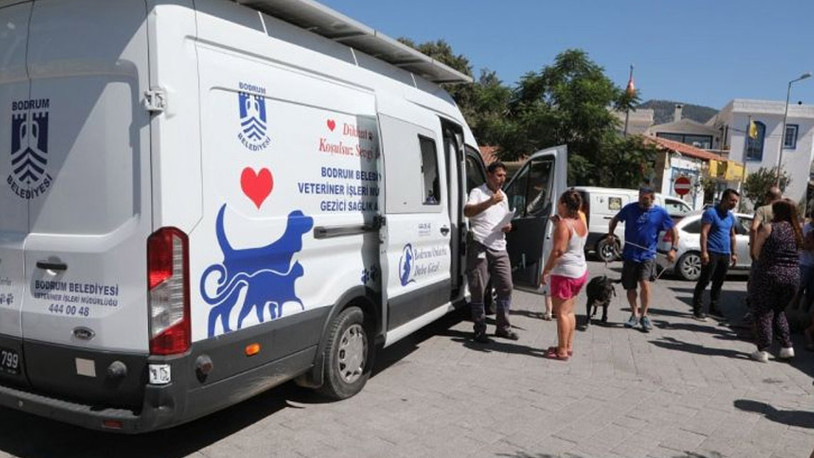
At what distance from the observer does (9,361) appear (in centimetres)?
344

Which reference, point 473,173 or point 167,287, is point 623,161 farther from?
point 167,287

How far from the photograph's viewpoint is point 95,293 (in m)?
3.17

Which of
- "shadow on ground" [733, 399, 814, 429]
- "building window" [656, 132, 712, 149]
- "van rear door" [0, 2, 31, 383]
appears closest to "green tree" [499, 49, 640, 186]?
"shadow on ground" [733, 399, 814, 429]

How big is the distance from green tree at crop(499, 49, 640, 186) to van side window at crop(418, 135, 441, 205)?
14.2 meters

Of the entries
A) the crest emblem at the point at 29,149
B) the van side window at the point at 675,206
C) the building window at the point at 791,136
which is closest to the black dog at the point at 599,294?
the crest emblem at the point at 29,149

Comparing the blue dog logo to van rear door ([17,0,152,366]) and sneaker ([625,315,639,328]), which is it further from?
sneaker ([625,315,639,328])

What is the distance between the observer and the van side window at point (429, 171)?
5.62 metres

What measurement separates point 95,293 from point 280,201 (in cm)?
116

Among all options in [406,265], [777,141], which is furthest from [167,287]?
[777,141]

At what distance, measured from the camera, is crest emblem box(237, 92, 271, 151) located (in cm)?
347

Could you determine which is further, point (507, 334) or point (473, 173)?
point (473, 173)

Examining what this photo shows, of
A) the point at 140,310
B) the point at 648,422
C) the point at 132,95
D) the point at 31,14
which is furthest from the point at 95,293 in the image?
the point at 648,422

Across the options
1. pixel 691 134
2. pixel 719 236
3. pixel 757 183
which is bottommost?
pixel 719 236

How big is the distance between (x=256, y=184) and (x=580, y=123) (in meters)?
17.2
